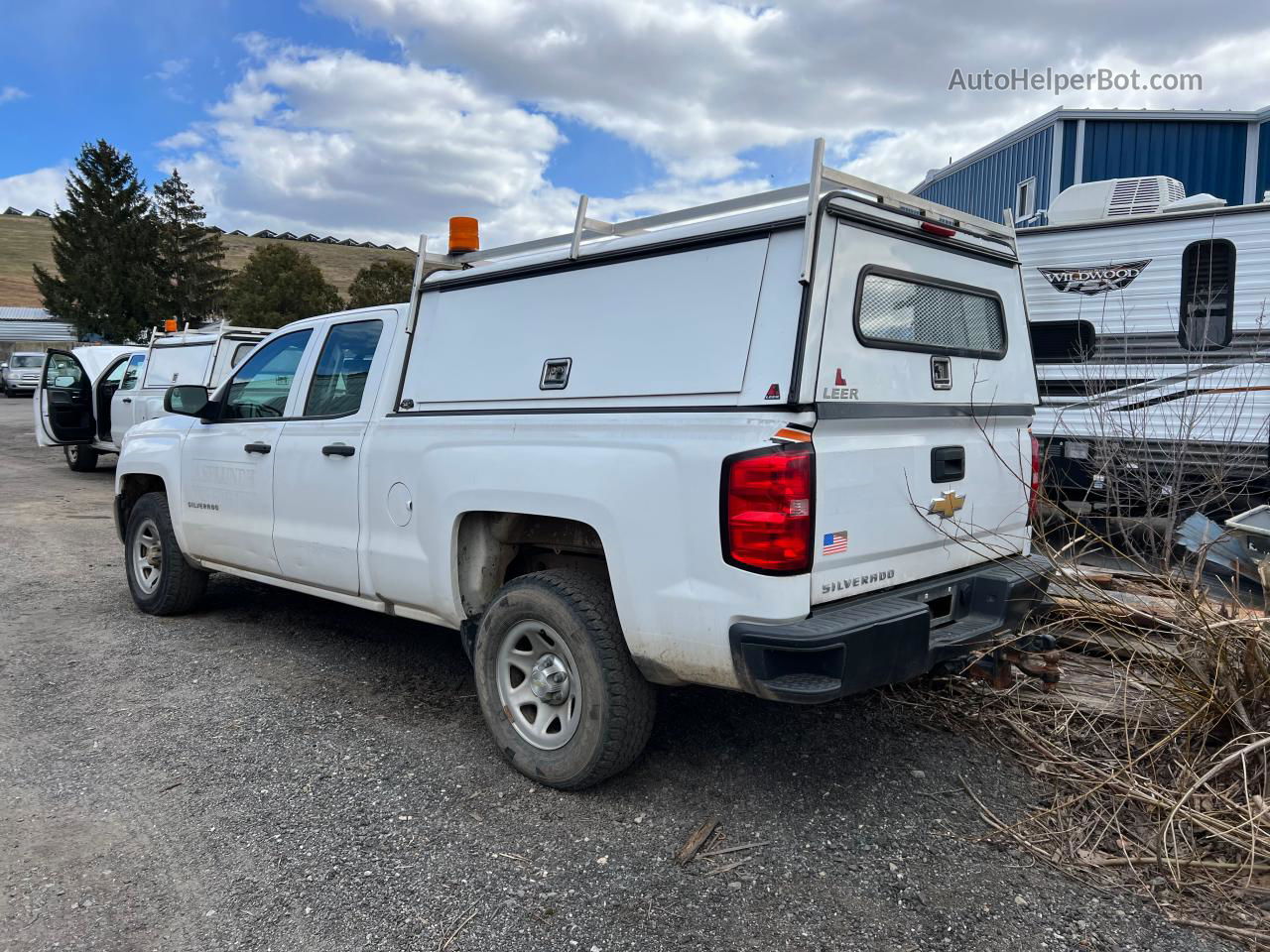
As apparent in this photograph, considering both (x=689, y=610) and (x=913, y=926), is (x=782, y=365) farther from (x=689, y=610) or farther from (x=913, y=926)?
(x=913, y=926)

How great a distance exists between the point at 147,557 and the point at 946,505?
199 inches

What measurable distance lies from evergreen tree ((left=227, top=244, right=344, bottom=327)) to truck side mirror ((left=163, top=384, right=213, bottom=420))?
25.4m

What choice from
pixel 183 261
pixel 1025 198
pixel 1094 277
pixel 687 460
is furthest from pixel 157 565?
pixel 183 261

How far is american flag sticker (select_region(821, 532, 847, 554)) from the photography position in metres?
3.09

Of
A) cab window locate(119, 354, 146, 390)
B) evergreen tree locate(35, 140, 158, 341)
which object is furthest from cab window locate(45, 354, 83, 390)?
evergreen tree locate(35, 140, 158, 341)

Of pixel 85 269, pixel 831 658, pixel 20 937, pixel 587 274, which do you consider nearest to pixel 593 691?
pixel 831 658

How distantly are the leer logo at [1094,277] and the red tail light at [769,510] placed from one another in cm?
609

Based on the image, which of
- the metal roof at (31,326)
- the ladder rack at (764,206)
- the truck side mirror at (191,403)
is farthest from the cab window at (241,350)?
the metal roof at (31,326)

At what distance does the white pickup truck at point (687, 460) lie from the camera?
120 inches

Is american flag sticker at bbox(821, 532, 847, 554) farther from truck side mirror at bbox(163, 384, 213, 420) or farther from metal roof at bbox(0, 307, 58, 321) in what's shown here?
metal roof at bbox(0, 307, 58, 321)

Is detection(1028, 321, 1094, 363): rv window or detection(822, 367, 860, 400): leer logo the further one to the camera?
detection(1028, 321, 1094, 363): rv window

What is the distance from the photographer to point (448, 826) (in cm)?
339

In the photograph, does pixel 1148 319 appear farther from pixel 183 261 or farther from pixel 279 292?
pixel 183 261

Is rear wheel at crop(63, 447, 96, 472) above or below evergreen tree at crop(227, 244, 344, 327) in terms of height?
below
